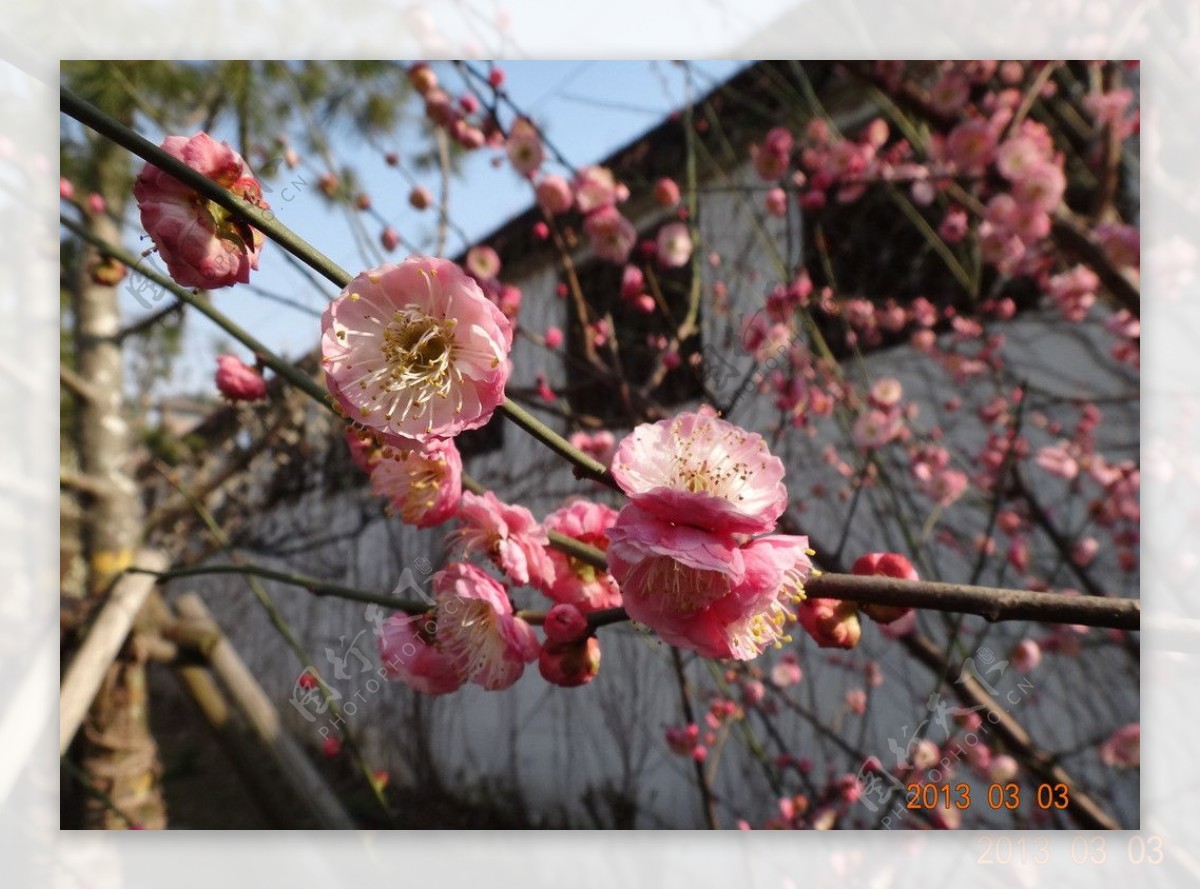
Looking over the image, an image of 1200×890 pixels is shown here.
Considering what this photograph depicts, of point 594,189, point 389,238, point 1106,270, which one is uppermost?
point 594,189

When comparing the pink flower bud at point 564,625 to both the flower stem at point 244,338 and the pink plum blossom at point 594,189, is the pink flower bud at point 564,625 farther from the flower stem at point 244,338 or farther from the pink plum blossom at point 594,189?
the pink plum blossom at point 594,189

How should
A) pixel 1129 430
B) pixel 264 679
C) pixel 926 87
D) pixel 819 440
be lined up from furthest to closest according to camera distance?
pixel 264 679 → pixel 819 440 → pixel 1129 430 → pixel 926 87

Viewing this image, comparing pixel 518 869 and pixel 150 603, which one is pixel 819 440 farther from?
pixel 150 603

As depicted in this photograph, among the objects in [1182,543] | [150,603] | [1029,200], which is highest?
[1029,200]

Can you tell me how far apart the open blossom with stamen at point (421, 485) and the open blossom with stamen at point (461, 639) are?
4cm

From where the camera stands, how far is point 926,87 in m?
1.46

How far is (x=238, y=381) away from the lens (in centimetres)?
78

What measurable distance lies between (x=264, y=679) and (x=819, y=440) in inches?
54.5

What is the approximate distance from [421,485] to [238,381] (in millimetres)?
267

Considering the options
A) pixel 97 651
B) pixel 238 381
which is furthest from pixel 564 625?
pixel 97 651

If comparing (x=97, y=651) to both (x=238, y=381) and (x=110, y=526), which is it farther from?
(x=238, y=381)

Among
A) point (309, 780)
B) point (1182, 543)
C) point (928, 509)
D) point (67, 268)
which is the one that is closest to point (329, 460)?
point (67, 268)

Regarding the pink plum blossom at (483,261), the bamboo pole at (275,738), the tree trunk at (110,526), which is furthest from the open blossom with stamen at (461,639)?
the pink plum blossom at (483,261)

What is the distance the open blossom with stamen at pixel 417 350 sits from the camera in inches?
17.3
